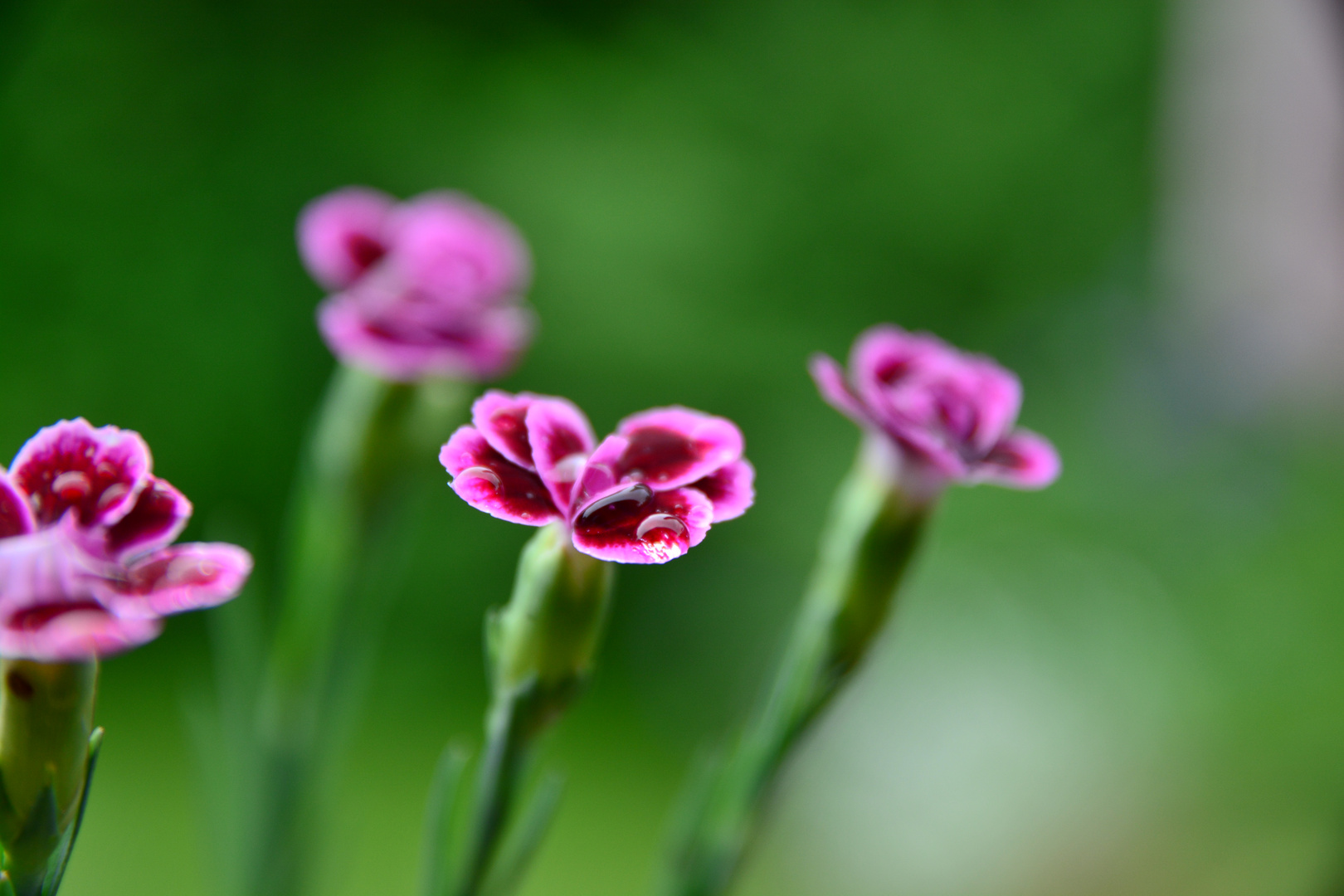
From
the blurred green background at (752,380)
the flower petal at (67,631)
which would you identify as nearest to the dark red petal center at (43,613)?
the flower petal at (67,631)

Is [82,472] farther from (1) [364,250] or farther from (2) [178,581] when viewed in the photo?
(1) [364,250]

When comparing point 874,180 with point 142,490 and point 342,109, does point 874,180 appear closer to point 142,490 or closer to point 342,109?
point 342,109

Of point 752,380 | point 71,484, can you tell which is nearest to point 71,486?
point 71,484

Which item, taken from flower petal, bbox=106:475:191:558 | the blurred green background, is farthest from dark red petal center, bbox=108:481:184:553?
the blurred green background

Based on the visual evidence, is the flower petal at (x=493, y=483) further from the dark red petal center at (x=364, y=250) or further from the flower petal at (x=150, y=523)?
the dark red petal center at (x=364, y=250)

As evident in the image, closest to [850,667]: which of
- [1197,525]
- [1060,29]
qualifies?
[1197,525]
